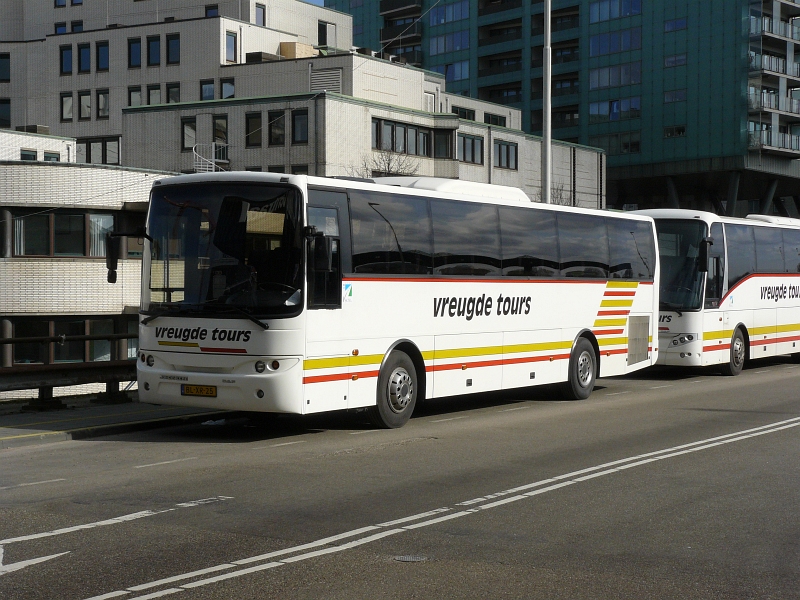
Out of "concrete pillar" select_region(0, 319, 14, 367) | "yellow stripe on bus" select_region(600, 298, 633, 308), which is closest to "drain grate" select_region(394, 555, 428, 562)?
"yellow stripe on bus" select_region(600, 298, 633, 308)

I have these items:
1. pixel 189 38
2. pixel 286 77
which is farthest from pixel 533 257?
pixel 189 38

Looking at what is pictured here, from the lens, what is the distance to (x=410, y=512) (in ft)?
28.7

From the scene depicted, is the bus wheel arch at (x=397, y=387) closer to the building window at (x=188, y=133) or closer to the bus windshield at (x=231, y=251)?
the bus windshield at (x=231, y=251)

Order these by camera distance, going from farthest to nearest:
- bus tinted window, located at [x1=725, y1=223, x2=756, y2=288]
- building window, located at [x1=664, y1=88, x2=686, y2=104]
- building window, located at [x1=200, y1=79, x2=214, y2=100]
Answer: building window, located at [x1=664, y1=88, x2=686, y2=104], building window, located at [x1=200, y1=79, x2=214, y2=100], bus tinted window, located at [x1=725, y1=223, x2=756, y2=288]

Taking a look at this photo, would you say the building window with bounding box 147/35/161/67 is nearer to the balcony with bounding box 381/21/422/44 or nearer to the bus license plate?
the balcony with bounding box 381/21/422/44

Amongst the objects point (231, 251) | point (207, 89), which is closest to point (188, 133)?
point (207, 89)

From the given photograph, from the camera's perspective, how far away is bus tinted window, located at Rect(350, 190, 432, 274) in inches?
557

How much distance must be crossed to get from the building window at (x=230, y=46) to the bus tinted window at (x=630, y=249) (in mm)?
50028

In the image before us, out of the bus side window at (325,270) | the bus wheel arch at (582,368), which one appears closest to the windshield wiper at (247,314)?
the bus side window at (325,270)

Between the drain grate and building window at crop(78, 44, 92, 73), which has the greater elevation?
building window at crop(78, 44, 92, 73)

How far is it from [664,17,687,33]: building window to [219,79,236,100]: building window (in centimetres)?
3656

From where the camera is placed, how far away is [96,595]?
628cm

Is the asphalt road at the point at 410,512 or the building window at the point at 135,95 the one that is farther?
the building window at the point at 135,95

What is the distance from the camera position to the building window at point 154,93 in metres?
68.7
